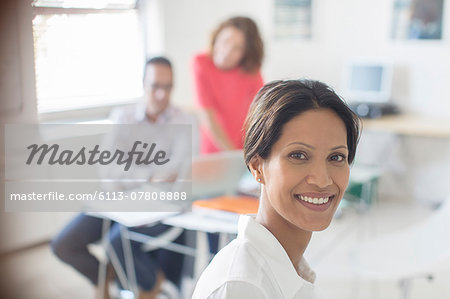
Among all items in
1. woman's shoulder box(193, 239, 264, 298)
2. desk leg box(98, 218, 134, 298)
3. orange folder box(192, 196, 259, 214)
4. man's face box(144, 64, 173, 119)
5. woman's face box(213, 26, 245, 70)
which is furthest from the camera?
woman's face box(213, 26, 245, 70)

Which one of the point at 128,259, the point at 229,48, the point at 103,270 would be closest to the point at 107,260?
the point at 103,270

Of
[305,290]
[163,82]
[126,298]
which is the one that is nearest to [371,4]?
[163,82]

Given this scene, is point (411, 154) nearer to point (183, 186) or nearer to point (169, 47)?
point (169, 47)

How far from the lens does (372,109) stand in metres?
4.34

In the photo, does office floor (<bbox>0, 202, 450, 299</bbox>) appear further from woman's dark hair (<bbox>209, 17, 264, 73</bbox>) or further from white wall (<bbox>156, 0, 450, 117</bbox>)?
white wall (<bbox>156, 0, 450, 117</bbox>)

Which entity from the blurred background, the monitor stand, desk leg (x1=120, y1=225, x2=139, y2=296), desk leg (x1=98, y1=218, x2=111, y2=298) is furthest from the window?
the monitor stand

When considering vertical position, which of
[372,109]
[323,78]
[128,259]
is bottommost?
[128,259]

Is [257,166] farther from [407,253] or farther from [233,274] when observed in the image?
[407,253]

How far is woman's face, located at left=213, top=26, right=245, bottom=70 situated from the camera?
2.62m

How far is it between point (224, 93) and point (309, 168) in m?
1.91

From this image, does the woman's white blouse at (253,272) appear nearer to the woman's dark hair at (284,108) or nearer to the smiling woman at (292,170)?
the smiling woman at (292,170)

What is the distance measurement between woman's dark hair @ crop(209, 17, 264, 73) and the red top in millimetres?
46

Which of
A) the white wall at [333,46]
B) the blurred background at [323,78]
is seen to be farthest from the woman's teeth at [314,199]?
the white wall at [333,46]

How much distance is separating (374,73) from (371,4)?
0.60 metres
